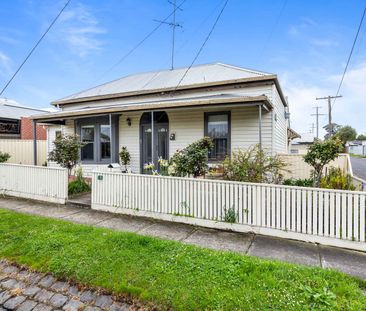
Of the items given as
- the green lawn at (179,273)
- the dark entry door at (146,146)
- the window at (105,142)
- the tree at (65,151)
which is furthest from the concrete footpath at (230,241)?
the window at (105,142)

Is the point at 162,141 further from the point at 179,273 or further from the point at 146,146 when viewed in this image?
the point at 179,273

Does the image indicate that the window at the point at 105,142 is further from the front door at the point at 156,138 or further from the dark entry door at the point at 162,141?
the dark entry door at the point at 162,141

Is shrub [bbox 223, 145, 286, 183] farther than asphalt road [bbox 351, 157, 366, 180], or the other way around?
asphalt road [bbox 351, 157, 366, 180]

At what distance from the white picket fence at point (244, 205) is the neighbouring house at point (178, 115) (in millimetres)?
3416

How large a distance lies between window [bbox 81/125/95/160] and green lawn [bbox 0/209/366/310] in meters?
7.63

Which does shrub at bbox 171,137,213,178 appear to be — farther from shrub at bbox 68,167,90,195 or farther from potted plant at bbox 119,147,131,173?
potted plant at bbox 119,147,131,173

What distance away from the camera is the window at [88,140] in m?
11.6

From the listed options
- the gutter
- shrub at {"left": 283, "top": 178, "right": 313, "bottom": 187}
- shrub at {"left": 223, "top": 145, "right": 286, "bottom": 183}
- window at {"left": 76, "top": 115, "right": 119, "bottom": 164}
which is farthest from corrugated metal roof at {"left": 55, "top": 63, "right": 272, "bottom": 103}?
shrub at {"left": 223, "top": 145, "right": 286, "bottom": 183}

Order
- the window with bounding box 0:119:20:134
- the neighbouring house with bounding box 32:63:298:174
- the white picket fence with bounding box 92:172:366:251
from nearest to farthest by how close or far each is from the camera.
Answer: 1. the white picket fence with bounding box 92:172:366:251
2. the neighbouring house with bounding box 32:63:298:174
3. the window with bounding box 0:119:20:134

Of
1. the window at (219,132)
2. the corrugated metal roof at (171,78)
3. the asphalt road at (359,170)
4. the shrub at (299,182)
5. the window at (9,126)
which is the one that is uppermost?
the corrugated metal roof at (171,78)

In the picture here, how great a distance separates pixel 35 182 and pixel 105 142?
14.1 feet

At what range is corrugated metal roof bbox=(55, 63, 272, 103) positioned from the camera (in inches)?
408

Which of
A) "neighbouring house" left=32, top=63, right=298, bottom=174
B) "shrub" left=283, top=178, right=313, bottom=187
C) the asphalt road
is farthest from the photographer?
the asphalt road

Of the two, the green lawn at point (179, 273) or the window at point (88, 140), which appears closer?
the green lawn at point (179, 273)
